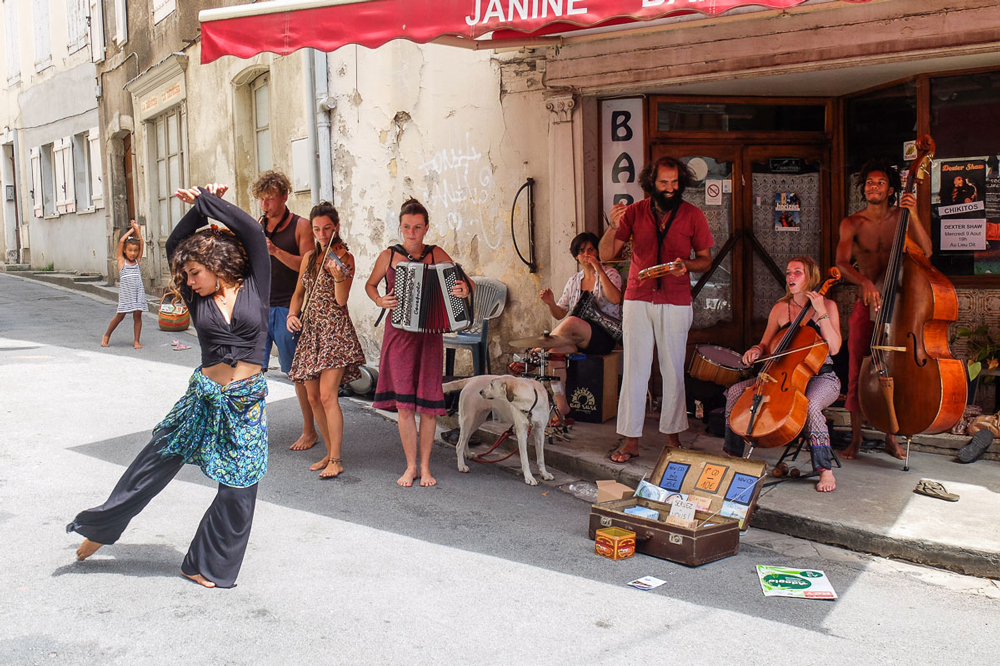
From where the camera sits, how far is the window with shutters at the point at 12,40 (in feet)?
70.6

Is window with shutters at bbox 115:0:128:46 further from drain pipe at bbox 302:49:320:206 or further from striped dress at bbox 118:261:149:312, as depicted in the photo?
drain pipe at bbox 302:49:320:206

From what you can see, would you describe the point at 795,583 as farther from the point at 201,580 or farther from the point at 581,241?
the point at 581,241

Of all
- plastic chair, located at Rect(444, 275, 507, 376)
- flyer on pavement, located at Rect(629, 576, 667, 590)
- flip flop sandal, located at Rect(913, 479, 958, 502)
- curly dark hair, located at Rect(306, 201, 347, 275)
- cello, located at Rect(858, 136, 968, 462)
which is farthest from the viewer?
plastic chair, located at Rect(444, 275, 507, 376)

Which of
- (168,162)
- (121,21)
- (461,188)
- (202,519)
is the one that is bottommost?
(202,519)

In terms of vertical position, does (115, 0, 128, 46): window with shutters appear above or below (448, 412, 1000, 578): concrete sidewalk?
above

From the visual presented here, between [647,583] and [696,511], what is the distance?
748mm

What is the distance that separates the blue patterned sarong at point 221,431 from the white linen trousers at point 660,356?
271cm

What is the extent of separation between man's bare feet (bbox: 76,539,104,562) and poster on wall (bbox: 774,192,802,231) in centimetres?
578

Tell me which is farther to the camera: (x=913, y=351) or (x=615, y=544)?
(x=913, y=351)

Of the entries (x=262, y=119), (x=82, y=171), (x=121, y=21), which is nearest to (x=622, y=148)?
(x=262, y=119)

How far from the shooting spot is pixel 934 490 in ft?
16.5

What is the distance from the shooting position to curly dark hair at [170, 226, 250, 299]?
151 inches

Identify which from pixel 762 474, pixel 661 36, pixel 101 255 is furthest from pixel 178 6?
pixel 762 474

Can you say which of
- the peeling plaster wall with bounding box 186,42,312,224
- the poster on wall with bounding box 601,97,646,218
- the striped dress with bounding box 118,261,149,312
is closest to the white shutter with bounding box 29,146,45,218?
the peeling plaster wall with bounding box 186,42,312,224
